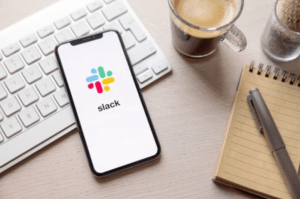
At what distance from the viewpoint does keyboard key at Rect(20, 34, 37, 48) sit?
Result: 1.69ft

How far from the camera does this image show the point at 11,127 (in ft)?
1.57

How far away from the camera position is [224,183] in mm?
481

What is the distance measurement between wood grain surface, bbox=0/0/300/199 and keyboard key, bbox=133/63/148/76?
3cm

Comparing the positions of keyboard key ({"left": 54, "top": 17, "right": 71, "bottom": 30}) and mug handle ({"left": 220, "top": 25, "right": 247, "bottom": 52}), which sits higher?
keyboard key ({"left": 54, "top": 17, "right": 71, "bottom": 30})

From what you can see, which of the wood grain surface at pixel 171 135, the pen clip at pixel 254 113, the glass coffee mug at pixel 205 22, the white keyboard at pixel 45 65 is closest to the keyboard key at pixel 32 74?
the white keyboard at pixel 45 65

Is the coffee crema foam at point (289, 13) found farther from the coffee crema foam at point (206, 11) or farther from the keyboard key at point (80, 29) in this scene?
the keyboard key at point (80, 29)

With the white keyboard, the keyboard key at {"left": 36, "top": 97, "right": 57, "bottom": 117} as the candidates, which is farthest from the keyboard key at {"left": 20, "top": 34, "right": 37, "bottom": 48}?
the keyboard key at {"left": 36, "top": 97, "right": 57, "bottom": 117}

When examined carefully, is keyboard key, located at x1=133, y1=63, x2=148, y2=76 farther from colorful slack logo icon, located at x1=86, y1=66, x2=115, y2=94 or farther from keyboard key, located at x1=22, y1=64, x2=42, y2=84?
keyboard key, located at x1=22, y1=64, x2=42, y2=84

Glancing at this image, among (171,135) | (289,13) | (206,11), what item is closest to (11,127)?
(171,135)

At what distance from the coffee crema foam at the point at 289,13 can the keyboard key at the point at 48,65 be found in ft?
1.16

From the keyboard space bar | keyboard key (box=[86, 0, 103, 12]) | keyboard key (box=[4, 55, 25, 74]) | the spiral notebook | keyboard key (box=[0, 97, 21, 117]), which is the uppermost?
keyboard key (box=[86, 0, 103, 12])

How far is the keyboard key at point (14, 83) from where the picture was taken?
0.49 metres

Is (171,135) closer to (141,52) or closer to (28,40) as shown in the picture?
(141,52)

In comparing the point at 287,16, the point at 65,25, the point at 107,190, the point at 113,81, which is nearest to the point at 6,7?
the point at 65,25
